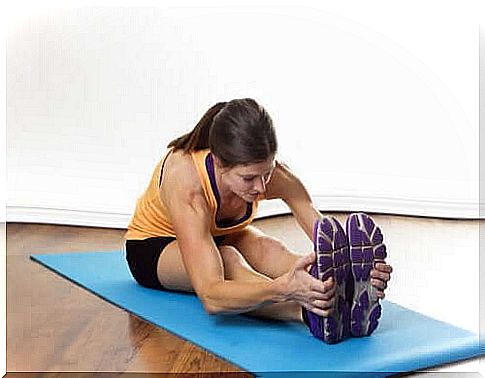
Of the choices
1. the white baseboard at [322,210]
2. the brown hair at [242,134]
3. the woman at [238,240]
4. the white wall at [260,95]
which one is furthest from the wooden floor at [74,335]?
the white wall at [260,95]

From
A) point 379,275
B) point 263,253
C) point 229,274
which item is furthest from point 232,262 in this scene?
point 379,275

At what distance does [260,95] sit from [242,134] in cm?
187

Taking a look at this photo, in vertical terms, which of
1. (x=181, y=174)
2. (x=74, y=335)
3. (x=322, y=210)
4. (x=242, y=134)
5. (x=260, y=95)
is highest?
(x=242, y=134)

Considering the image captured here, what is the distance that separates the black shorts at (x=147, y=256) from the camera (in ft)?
7.86

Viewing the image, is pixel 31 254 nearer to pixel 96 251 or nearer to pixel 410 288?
pixel 96 251

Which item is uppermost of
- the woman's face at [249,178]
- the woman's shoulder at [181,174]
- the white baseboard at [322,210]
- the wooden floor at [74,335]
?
the woman's face at [249,178]

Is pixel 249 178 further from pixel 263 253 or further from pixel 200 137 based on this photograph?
pixel 263 253

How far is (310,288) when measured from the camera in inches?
74.7

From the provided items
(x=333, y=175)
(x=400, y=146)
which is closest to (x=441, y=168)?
(x=400, y=146)

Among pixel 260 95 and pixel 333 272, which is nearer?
pixel 333 272

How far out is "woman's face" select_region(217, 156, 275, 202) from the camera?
2.01 m

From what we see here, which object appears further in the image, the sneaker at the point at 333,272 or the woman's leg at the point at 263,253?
the woman's leg at the point at 263,253

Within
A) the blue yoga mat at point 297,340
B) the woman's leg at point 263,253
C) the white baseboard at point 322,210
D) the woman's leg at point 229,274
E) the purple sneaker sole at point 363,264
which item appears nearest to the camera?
the blue yoga mat at point 297,340

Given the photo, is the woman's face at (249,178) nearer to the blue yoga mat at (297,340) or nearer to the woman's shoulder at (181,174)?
the woman's shoulder at (181,174)
